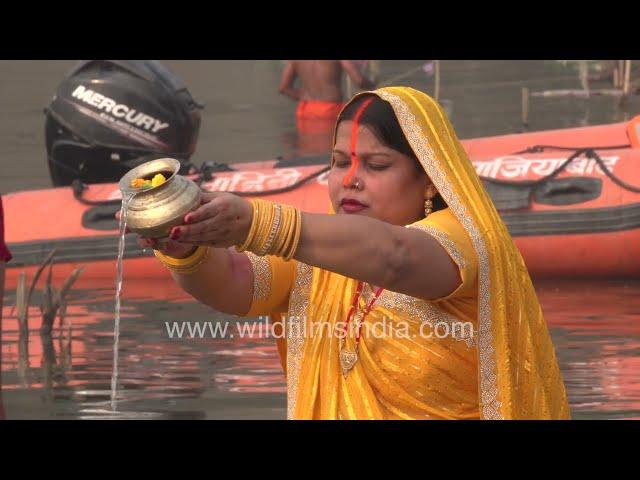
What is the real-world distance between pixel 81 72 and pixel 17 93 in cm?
1330

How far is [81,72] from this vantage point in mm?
12016

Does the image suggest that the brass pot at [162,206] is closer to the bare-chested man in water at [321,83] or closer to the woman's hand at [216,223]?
the woman's hand at [216,223]

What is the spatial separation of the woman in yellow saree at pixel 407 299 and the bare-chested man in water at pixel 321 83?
12.1 meters

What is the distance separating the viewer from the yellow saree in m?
3.95

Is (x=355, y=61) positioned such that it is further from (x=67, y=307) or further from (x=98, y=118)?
(x=67, y=307)

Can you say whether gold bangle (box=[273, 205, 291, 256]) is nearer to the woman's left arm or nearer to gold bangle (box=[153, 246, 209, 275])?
the woman's left arm

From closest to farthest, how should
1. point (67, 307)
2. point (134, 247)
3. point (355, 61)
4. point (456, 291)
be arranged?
point (456, 291), point (67, 307), point (134, 247), point (355, 61)


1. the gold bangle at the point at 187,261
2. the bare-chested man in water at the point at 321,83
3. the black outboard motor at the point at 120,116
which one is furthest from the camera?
the bare-chested man in water at the point at 321,83

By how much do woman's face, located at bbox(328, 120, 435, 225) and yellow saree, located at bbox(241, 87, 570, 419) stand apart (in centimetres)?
6

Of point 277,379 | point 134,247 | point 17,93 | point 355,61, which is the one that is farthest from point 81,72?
point 17,93

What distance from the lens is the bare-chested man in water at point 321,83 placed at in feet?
53.4

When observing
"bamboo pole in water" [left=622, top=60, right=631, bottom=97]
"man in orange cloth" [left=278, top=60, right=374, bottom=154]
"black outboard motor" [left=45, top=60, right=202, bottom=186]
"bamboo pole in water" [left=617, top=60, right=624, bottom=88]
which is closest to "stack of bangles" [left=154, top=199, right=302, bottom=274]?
"black outboard motor" [left=45, top=60, right=202, bottom=186]

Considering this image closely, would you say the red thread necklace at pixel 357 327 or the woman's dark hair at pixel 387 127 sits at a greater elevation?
the woman's dark hair at pixel 387 127

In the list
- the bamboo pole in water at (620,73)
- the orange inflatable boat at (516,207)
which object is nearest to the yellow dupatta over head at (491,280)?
the orange inflatable boat at (516,207)
